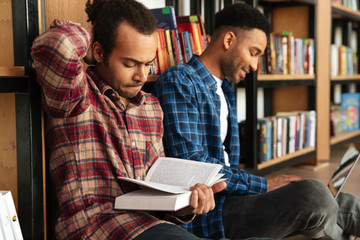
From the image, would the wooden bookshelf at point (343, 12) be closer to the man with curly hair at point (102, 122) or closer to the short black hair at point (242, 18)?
the short black hair at point (242, 18)

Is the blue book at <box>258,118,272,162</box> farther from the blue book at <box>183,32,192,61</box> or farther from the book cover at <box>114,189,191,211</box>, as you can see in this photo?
the book cover at <box>114,189,191,211</box>

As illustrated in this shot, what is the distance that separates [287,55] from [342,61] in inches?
46.6

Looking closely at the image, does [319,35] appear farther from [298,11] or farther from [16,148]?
[16,148]

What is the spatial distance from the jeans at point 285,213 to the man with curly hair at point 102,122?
1.02 ft

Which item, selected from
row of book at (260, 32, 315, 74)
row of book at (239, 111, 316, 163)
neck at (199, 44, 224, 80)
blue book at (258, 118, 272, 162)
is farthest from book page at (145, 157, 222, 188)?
row of book at (260, 32, 315, 74)

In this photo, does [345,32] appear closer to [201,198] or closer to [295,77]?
[295,77]

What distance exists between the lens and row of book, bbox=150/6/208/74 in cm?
186

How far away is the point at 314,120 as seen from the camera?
325cm

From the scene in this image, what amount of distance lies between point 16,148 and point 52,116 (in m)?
0.16

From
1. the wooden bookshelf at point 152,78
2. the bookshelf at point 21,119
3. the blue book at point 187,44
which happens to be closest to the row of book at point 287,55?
the blue book at point 187,44

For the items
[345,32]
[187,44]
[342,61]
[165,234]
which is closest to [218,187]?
[165,234]

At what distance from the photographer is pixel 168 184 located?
1272 millimetres

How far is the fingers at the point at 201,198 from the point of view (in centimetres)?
118

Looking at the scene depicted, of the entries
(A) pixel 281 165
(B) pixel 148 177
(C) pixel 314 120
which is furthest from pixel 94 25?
(C) pixel 314 120
